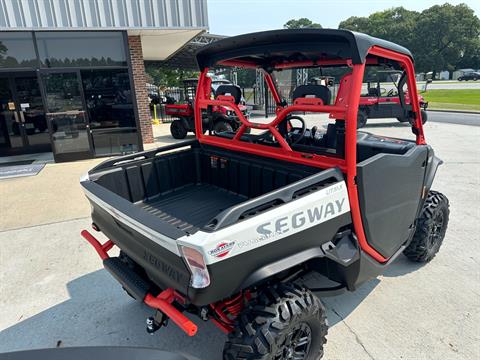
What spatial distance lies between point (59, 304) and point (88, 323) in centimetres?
47

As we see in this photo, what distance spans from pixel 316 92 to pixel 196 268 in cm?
155

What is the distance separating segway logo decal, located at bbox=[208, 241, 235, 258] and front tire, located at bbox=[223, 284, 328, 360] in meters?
0.52

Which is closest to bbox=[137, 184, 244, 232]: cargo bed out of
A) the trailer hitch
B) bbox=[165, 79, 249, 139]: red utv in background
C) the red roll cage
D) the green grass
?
the red roll cage

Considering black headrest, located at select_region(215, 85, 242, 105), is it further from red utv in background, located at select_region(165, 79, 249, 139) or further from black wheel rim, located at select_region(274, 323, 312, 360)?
red utv in background, located at select_region(165, 79, 249, 139)

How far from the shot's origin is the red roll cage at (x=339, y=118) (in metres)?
2.08

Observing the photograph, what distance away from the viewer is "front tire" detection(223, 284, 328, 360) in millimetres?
1907

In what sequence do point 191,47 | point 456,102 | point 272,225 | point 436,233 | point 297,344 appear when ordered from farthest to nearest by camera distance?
1. point 456,102
2. point 191,47
3. point 436,233
4. point 297,344
5. point 272,225

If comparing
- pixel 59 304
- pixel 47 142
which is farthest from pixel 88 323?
pixel 47 142

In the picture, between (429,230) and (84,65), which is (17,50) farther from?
(429,230)

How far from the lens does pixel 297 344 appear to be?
216cm

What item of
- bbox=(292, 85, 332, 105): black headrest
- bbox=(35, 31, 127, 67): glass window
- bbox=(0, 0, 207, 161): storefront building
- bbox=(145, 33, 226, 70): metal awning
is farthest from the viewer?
bbox=(145, 33, 226, 70): metal awning

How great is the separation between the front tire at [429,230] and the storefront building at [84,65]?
7472 millimetres

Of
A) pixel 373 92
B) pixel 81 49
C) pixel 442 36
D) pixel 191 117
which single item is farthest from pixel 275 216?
pixel 442 36

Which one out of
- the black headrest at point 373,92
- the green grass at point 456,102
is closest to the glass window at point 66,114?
the black headrest at point 373,92
